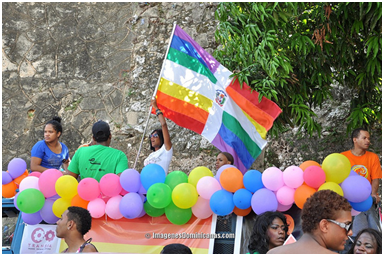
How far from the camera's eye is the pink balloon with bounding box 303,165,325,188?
3855mm

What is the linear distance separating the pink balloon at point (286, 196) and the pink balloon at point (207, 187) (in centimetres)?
52

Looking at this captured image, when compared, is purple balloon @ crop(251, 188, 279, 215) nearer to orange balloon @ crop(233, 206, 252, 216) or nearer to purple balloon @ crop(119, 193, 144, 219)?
orange balloon @ crop(233, 206, 252, 216)

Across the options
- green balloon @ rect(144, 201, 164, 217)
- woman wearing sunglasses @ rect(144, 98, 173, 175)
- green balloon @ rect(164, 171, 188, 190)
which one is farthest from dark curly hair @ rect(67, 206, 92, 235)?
woman wearing sunglasses @ rect(144, 98, 173, 175)

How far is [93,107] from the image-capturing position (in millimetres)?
8383

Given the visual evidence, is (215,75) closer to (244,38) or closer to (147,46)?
(244,38)

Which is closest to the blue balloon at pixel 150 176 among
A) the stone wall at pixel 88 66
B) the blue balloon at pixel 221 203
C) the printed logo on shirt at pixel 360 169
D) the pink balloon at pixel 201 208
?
the pink balloon at pixel 201 208

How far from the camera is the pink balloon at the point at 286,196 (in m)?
3.98

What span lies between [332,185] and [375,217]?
2.58 ft

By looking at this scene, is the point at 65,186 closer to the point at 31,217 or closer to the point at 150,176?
the point at 31,217

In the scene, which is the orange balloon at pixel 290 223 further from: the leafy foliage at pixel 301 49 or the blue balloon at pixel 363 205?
the leafy foliage at pixel 301 49

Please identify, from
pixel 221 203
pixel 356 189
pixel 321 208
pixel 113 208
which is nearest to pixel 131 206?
pixel 113 208

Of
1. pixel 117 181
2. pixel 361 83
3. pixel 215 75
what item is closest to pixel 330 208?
pixel 117 181

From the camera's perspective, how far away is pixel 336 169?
3879mm

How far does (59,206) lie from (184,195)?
1.15 meters
